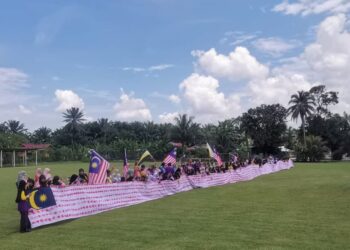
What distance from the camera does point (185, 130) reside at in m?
83.6


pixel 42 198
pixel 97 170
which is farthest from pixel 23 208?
pixel 97 170

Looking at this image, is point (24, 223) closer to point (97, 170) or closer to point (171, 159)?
point (97, 170)

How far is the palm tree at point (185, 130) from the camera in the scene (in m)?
83.6

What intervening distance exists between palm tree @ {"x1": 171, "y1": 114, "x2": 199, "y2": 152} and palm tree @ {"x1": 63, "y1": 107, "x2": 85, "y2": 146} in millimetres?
35649

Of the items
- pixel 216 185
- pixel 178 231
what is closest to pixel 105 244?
pixel 178 231

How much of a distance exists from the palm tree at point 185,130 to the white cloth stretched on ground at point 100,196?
6034cm

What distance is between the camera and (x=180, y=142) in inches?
3356

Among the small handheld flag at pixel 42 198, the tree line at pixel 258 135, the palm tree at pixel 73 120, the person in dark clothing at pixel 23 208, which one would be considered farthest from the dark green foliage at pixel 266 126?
the person in dark clothing at pixel 23 208

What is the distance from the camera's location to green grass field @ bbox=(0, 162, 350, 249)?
877cm

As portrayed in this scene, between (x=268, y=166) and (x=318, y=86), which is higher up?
(x=318, y=86)

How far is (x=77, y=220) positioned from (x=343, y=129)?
82.8 meters

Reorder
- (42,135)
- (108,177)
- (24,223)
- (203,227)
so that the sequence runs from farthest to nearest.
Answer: (42,135)
(108,177)
(24,223)
(203,227)

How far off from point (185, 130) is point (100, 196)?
69375mm

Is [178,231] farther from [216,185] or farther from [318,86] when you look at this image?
[318,86]
